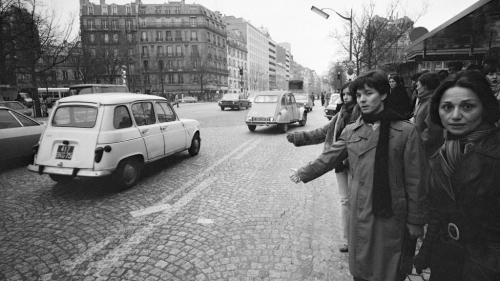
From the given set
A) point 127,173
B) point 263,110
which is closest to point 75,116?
point 127,173

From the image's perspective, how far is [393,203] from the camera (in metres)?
1.95

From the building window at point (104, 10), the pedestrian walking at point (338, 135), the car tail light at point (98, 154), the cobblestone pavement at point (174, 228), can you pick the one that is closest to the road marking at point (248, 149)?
the cobblestone pavement at point (174, 228)

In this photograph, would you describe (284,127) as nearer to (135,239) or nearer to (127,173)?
(127,173)

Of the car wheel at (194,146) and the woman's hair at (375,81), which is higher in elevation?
the woman's hair at (375,81)

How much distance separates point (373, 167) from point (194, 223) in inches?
113

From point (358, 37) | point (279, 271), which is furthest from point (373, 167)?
point (358, 37)

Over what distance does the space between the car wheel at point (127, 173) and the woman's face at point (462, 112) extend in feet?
16.9

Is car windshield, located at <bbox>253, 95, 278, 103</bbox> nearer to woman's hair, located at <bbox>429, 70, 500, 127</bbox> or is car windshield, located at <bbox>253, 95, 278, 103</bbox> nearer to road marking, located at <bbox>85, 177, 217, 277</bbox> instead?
road marking, located at <bbox>85, 177, 217, 277</bbox>

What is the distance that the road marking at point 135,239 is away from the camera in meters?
3.12

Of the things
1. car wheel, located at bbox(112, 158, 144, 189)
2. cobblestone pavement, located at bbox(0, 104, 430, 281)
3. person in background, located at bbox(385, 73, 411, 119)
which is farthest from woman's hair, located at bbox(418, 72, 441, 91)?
car wheel, located at bbox(112, 158, 144, 189)

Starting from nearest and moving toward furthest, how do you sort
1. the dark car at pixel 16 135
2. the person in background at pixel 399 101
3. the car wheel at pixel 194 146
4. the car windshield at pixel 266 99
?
the person in background at pixel 399 101, the dark car at pixel 16 135, the car wheel at pixel 194 146, the car windshield at pixel 266 99

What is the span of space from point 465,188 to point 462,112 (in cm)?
44

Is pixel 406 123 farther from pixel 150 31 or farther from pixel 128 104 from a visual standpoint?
pixel 150 31

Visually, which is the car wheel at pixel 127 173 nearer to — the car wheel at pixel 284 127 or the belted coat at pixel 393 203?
the belted coat at pixel 393 203
